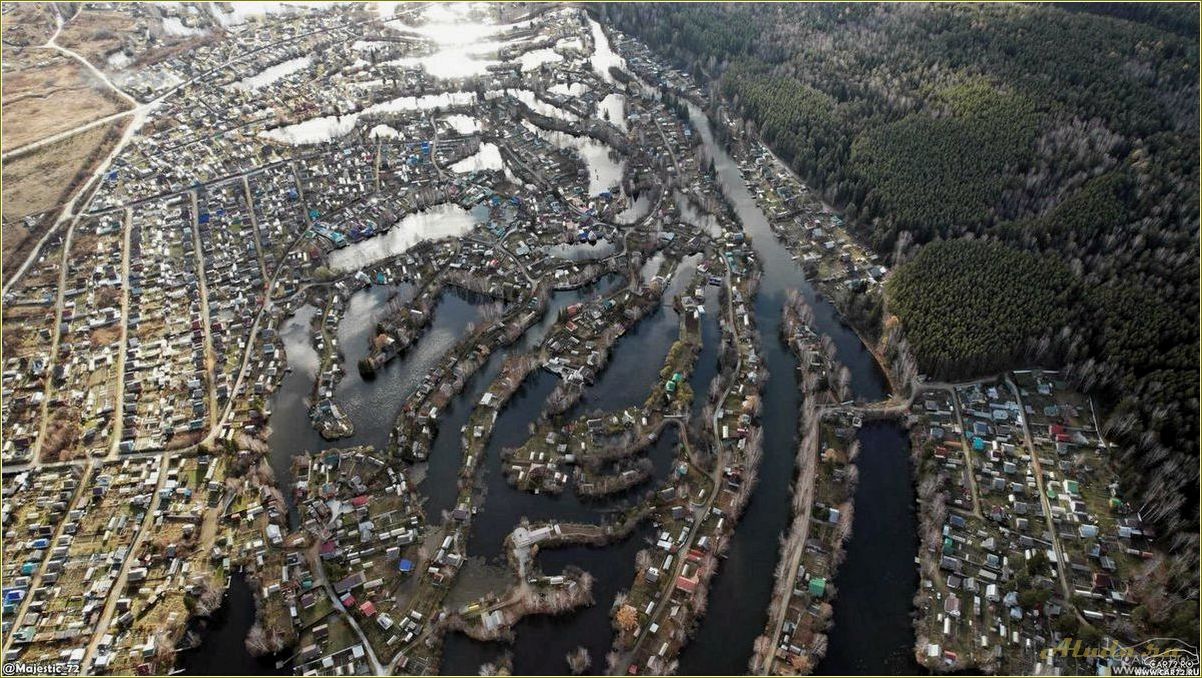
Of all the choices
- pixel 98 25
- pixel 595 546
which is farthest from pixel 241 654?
pixel 98 25

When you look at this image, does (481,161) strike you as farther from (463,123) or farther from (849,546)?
(849,546)

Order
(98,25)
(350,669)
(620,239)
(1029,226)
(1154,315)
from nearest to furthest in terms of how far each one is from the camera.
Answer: (350,669) < (1154,315) < (1029,226) < (620,239) < (98,25)

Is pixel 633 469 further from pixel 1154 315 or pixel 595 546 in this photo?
pixel 1154 315

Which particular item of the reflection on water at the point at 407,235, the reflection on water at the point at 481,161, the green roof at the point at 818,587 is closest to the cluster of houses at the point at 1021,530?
the green roof at the point at 818,587

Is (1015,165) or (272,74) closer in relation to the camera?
(1015,165)

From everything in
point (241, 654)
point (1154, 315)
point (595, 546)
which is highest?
point (1154, 315)

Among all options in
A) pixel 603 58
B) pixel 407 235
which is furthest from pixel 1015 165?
pixel 407 235
